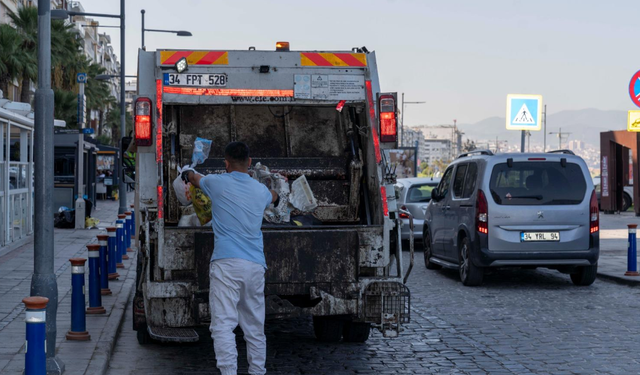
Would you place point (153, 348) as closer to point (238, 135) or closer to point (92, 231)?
point (238, 135)

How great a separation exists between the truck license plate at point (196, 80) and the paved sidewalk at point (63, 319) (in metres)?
2.27

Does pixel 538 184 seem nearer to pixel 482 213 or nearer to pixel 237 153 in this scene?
pixel 482 213

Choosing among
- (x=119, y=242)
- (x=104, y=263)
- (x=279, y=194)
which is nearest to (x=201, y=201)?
(x=279, y=194)

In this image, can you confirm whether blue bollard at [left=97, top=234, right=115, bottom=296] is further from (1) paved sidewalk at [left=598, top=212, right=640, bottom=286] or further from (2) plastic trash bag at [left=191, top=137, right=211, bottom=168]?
(1) paved sidewalk at [left=598, top=212, right=640, bottom=286]

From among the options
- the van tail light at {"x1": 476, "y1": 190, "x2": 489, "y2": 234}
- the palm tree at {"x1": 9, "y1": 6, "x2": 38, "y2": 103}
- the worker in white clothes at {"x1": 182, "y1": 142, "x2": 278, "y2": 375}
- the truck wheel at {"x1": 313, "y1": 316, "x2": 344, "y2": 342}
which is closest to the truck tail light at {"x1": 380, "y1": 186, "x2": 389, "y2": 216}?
the worker in white clothes at {"x1": 182, "y1": 142, "x2": 278, "y2": 375}

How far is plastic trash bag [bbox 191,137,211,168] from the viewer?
300 inches

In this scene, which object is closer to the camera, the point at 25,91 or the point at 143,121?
the point at 143,121

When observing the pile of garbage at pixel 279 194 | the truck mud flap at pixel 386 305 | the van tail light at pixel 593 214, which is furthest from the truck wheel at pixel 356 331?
the van tail light at pixel 593 214

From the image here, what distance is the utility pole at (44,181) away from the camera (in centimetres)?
716

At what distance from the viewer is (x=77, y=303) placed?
799cm

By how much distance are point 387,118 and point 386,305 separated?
1.55 metres

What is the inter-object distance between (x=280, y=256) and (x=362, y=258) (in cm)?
69

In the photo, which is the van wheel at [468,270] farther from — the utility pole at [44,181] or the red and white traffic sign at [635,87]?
the utility pole at [44,181]

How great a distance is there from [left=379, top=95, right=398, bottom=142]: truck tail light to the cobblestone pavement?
1859 millimetres
